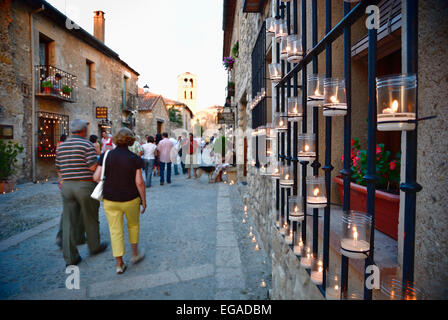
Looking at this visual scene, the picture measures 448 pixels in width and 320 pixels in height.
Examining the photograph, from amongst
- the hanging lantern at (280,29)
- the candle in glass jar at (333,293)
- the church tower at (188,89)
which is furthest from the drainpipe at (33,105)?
the church tower at (188,89)

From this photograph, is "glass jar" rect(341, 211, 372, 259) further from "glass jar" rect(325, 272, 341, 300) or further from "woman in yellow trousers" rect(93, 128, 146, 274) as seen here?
"woman in yellow trousers" rect(93, 128, 146, 274)

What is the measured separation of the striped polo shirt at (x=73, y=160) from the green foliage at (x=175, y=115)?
32.8m

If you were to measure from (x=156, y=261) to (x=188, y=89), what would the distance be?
5885cm

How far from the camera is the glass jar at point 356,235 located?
44.8 inches

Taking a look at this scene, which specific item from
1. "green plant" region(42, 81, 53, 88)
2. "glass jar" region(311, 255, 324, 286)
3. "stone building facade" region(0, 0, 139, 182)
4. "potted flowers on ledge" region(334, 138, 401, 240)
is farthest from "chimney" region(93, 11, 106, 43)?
"glass jar" region(311, 255, 324, 286)

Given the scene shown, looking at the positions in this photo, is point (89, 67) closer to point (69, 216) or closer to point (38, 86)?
point (38, 86)

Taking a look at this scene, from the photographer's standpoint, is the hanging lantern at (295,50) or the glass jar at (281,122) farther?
the glass jar at (281,122)

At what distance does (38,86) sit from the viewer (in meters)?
10.6

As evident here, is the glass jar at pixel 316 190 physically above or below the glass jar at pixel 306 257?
above

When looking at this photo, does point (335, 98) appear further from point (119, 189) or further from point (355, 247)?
point (119, 189)

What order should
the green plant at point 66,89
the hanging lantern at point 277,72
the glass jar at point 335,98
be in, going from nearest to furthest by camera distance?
the glass jar at point 335,98 → the hanging lantern at point 277,72 → the green plant at point 66,89

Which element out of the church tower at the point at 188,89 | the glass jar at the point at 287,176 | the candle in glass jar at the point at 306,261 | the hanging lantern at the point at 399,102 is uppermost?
the church tower at the point at 188,89

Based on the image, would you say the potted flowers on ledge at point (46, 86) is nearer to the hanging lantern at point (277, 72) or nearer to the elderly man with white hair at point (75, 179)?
the elderly man with white hair at point (75, 179)

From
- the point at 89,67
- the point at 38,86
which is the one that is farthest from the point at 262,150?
the point at 89,67
